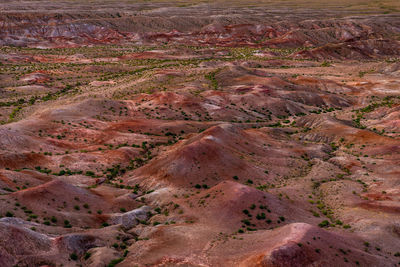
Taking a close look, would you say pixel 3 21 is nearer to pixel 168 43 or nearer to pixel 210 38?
pixel 168 43

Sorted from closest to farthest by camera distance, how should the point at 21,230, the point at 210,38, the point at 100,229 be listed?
the point at 21,230 → the point at 100,229 → the point at 210,38

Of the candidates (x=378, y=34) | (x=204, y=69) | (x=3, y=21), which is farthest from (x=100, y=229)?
(x=378, y=34)

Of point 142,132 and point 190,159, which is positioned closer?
point 190,159

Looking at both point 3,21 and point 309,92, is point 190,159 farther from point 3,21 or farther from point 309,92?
point 3,21

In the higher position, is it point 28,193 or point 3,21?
point 3,21

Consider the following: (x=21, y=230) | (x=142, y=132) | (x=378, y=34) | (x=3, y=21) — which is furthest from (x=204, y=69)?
(x=378, y=34)

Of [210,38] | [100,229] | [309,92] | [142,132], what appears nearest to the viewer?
[100,229]
